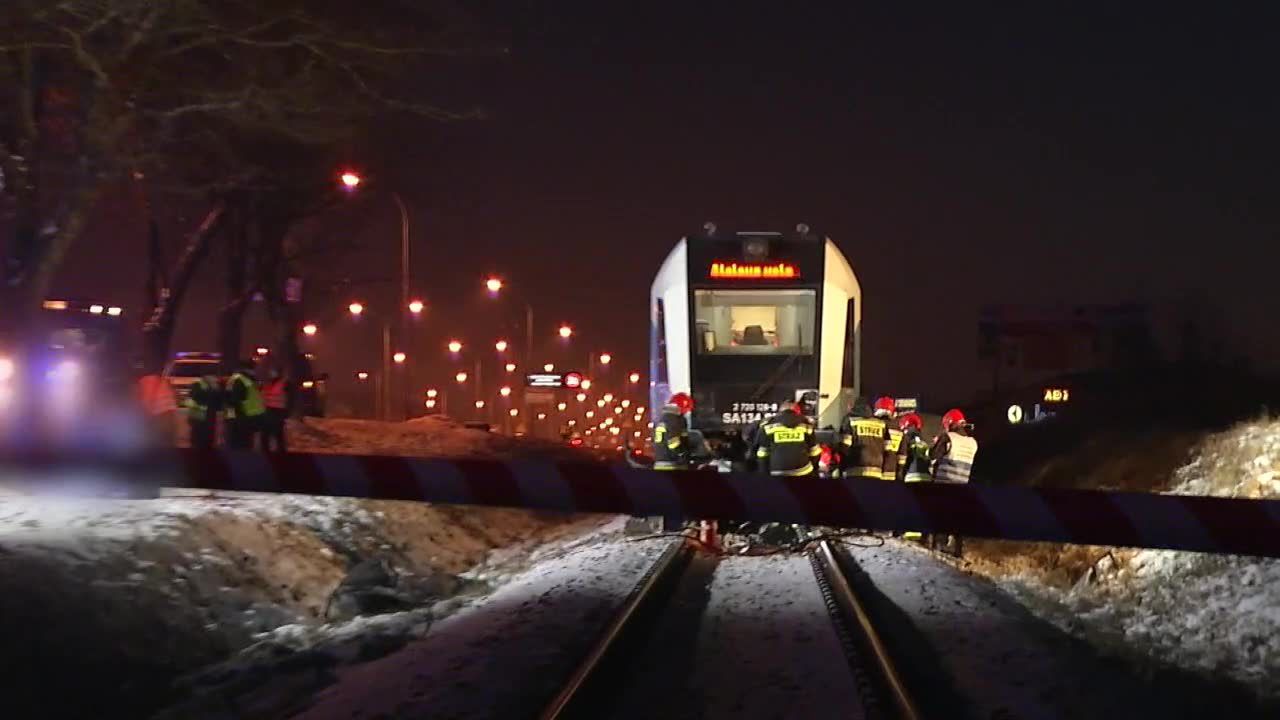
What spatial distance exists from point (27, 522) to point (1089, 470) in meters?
18.0

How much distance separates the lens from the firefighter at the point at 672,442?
16672mm

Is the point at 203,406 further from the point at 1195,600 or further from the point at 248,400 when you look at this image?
the point at 1195,600

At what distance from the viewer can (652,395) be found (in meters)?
21.7

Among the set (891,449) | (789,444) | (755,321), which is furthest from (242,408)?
(891,449)

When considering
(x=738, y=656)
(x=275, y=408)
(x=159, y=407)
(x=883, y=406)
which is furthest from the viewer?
(x=159, y=407)

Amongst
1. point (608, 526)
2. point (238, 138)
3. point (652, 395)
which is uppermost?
point (238, 138)

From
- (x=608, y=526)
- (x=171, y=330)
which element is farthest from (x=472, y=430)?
(x=608, y=526)

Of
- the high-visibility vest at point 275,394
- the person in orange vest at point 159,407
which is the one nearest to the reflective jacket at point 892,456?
the high-visibility vest at point 275,394

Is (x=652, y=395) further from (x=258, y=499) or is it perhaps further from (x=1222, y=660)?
(x=1222, y=660)

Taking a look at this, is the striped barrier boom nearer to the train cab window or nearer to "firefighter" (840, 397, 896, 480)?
"firefighter" (840, 397, 896, 480)

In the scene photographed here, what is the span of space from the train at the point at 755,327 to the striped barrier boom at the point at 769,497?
12.6m

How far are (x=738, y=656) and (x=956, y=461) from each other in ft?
35.1

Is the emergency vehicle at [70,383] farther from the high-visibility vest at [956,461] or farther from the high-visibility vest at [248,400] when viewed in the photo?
the high-visibility vest at [956,461]

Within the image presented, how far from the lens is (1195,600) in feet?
37.6
